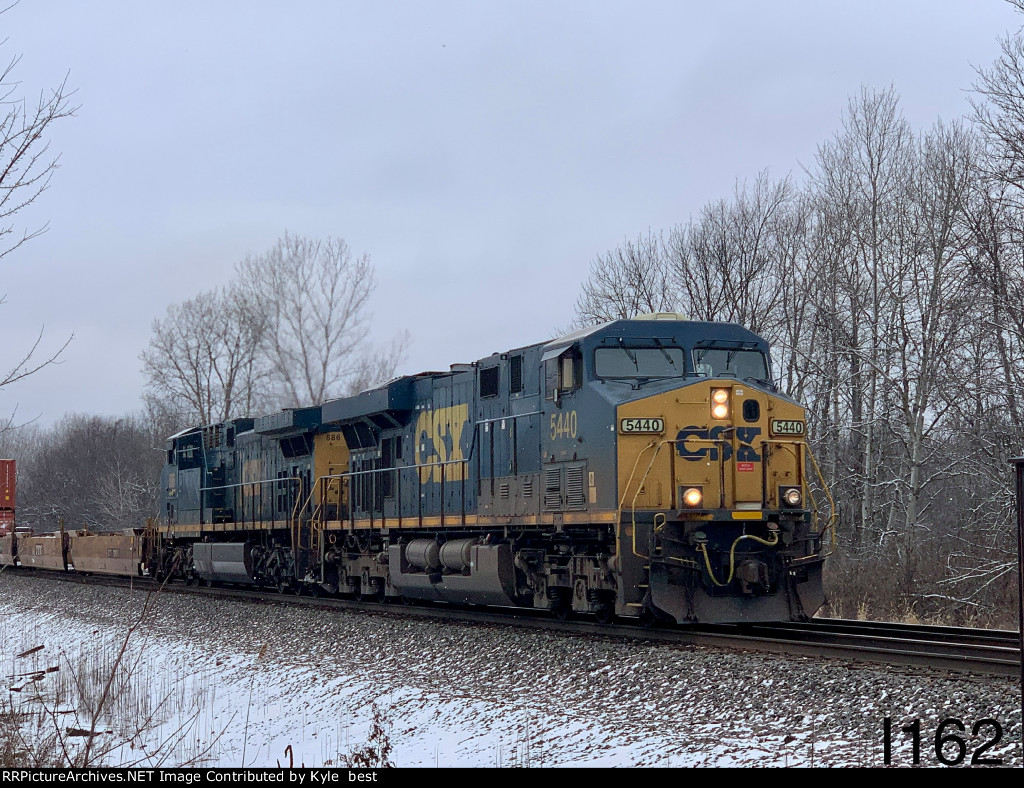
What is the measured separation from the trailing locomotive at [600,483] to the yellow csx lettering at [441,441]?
4cm

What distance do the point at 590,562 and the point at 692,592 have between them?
4.44ft

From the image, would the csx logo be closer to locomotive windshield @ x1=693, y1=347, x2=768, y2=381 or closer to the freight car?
locomotive windshield @ x1=693, y1=347, x2=768, y2=381

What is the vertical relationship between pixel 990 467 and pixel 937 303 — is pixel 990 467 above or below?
below

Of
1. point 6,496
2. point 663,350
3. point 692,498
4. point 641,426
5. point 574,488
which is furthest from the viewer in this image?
point 6,496

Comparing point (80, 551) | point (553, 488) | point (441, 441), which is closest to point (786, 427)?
point (553, 488)

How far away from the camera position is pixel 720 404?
1290 cm

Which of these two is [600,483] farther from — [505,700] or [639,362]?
[505,700]

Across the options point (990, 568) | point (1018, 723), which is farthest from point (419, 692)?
point (990, 568)

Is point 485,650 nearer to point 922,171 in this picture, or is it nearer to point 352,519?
point 352,519

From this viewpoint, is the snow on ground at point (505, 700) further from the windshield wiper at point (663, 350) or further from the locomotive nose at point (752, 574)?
the windshield wiper at point (663, 350)

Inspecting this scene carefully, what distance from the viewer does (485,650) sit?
12.4m

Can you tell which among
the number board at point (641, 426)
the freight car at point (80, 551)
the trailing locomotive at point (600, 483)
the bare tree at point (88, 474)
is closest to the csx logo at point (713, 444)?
the trailing locomotive at point (600, 483)

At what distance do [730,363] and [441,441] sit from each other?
16.9 feet

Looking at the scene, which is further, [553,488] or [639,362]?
[553,488]
